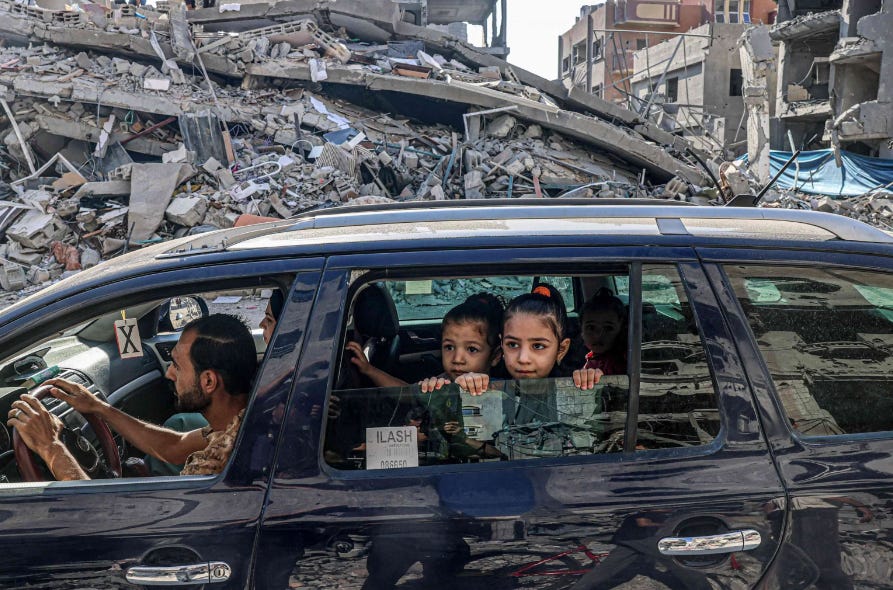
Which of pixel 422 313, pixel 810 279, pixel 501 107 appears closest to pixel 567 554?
pixel 810 279

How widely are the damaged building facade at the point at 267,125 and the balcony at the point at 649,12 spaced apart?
92.6 feet

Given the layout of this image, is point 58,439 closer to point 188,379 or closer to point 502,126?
point 188,379

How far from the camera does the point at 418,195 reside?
1548 centimetres

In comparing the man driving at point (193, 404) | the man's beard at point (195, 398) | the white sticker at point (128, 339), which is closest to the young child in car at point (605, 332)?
the man driving at point (193, 404)

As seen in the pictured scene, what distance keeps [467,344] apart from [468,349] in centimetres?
2

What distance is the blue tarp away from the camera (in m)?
21.2

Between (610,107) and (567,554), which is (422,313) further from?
(610,107)

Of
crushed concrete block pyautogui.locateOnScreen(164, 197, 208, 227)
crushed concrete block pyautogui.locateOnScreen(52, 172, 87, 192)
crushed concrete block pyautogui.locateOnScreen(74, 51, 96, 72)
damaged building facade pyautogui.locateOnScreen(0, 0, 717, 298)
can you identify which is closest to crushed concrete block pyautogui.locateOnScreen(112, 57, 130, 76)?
damaged building facade pyautogui.locateOnScreen(0, 0, 717, 298)

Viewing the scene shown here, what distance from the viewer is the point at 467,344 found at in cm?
241

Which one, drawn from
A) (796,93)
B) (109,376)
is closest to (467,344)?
(109,376)

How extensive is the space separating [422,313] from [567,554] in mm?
2262

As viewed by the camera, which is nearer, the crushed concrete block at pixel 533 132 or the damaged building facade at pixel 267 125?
the damaged building facade at pixel 267 125

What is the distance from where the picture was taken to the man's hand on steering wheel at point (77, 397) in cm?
238

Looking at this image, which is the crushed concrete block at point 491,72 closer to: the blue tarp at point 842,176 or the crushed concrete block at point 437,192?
the crushed concrete block at point 437,192
